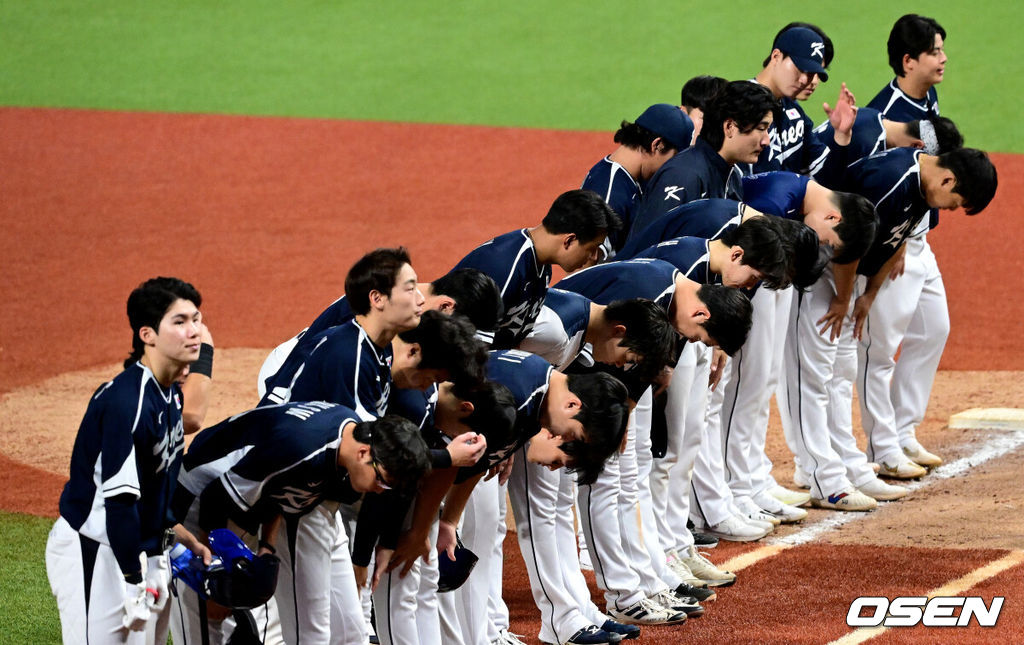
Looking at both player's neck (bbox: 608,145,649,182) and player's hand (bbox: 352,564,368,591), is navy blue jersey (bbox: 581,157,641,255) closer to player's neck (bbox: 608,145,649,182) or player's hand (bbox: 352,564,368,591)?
player's neck (bbox: 608,145,649,182)

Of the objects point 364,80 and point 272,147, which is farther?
point 364,80

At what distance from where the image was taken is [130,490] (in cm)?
391

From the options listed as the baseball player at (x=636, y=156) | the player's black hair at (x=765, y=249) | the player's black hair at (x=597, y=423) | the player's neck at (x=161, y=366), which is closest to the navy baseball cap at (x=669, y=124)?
the baseball player at (x=636, y=156)

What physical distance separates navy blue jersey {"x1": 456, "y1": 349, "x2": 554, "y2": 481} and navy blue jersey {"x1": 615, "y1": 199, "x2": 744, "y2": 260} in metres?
1.41

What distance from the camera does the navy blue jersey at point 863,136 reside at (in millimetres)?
7297

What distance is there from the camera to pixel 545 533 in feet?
17.4

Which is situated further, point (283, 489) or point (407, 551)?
point (407, 551)

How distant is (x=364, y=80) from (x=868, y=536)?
42.8ft

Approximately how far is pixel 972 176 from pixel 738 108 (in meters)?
1.29

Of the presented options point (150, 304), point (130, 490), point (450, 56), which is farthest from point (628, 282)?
point (450, 56)

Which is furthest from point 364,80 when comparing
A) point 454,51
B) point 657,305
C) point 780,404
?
point 657,305

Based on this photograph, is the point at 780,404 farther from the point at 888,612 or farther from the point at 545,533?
the point at 545,533

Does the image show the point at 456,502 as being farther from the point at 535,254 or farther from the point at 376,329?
the point at 535,254

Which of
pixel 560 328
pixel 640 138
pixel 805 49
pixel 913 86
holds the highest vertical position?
pixel 805 49
